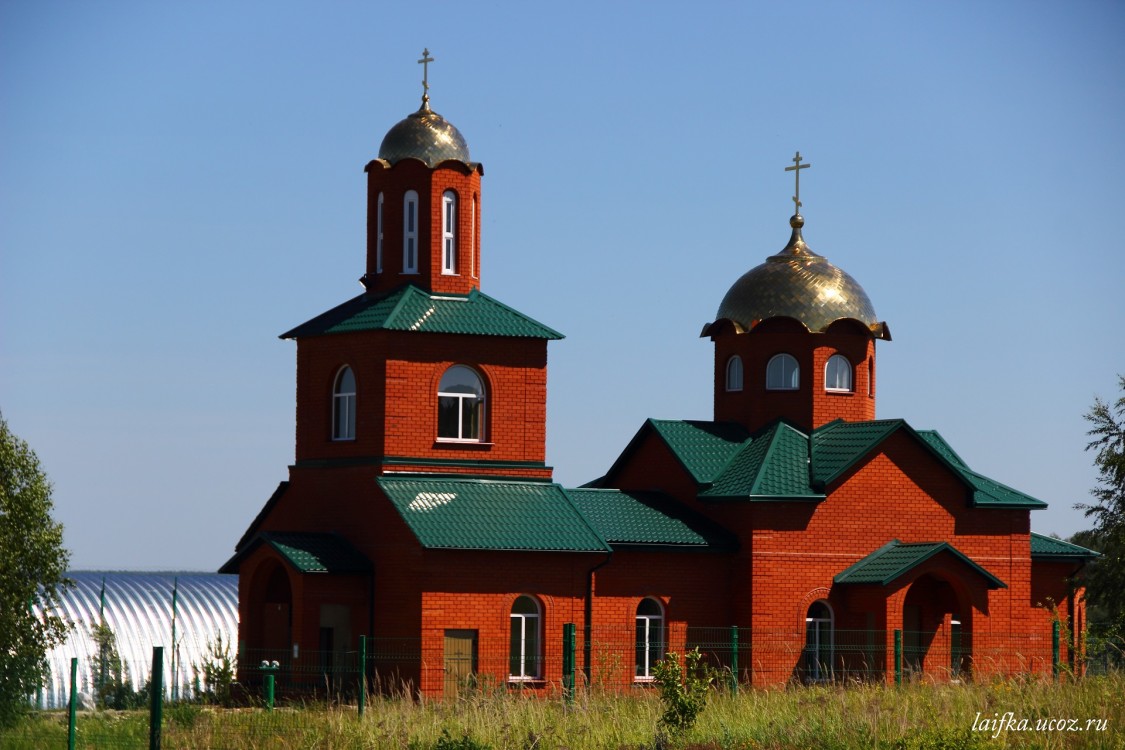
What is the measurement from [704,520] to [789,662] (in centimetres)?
335

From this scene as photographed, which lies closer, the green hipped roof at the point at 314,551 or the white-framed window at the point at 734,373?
the green hipped roof at the point at 314,551

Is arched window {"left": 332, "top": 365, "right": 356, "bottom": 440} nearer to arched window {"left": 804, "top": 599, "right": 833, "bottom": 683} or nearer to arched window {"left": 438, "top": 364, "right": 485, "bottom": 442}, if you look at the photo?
arched window {"left": 438, "top": 364, "right": 485, "bottom": 442}

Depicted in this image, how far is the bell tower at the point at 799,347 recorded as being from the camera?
36562 millimetres

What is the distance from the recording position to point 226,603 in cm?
5191

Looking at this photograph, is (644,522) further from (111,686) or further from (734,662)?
(111,686)

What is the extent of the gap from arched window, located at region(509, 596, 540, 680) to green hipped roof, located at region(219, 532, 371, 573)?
2.81m

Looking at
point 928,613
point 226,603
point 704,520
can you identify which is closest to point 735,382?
point 704,520

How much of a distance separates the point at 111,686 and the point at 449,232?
1060 centimetres

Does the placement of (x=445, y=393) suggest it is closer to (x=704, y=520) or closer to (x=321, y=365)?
(x=321, y=365)

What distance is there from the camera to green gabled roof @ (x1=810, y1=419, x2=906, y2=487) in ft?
112

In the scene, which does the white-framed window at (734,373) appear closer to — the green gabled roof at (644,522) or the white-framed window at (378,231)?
the green gabled roof at (644,522)

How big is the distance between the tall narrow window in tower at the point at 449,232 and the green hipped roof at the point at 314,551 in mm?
5662

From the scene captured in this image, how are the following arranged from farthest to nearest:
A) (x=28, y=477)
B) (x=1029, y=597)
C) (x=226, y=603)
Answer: (x=226, y=603) → (x=1029, y=597) → (x=28, y=477)

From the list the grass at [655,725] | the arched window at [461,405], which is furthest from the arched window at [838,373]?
the grass at [655,725]
